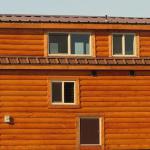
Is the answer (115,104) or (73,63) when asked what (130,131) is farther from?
(73,63)

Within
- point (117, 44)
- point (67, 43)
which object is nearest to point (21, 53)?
point (67, 43)

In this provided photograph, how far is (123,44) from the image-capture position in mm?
31766

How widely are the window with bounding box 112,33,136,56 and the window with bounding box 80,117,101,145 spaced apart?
402 cm

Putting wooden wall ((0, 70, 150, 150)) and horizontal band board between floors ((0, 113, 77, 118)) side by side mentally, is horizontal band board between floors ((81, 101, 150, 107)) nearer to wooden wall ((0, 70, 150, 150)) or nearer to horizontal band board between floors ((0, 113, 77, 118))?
wooden wall ((0, 70, 150, 150))

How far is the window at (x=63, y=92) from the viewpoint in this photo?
3084 centimetres

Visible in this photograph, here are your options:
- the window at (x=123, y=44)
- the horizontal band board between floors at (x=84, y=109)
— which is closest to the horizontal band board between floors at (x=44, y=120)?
the horizontal band board between floors at (x=84, y=109)

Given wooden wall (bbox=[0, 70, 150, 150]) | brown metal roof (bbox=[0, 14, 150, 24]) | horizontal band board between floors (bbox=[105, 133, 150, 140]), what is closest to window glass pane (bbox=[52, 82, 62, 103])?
wooden wall (bbox=[0, 70, 150, 150])

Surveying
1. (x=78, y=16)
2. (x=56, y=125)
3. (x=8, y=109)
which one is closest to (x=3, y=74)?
(x=8, y=109)

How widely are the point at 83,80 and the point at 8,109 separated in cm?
440

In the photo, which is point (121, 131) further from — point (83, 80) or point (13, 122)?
point (13, 122)

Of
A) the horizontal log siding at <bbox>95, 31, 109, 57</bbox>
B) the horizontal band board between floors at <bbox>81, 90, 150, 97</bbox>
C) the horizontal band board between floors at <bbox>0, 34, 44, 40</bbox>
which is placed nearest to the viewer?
the horizontal band board between floors at <bbox>0, 34, 44, 40</bbox>

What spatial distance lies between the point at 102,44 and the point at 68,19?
255 centimetres

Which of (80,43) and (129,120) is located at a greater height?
(80,43)

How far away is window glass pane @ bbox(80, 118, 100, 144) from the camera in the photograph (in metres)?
31.0
